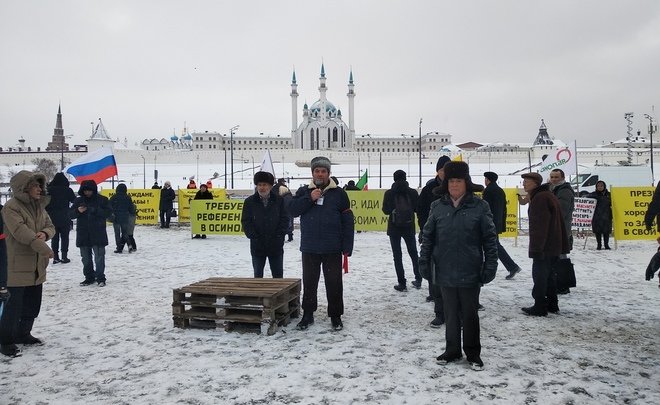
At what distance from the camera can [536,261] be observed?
5883 mm

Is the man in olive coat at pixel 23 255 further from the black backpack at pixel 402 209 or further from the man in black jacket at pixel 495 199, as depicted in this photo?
the man in black jacket at pixel 495 199

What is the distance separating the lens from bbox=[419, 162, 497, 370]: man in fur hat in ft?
13.7

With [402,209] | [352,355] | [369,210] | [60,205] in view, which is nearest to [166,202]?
[60,205]

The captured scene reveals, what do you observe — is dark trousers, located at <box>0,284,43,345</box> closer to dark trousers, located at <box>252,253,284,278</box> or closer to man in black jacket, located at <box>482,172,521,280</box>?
dark trousers, located at <box>252,253,284,278</box>

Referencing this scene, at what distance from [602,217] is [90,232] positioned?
11372 millimetres

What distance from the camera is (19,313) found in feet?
15.8

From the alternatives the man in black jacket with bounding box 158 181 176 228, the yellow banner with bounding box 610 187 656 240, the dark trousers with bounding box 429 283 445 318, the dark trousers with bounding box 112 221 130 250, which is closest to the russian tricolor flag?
the dark trousers with bounding box 112 221 130 250

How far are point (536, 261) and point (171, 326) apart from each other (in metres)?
4.48

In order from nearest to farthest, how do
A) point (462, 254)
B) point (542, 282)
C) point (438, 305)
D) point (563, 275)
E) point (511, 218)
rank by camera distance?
point (462, 254)
point (438, 305)
point (542, 282)
point (563, 275)
point (511, 218)

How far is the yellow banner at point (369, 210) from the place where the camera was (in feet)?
47.1

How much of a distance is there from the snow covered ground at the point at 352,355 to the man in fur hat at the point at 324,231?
401mm

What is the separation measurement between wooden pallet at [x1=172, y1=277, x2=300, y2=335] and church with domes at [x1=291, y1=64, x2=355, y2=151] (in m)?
111

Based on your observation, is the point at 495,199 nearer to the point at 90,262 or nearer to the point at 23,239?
the point at 23,239

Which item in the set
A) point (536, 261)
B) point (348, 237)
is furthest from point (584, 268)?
point (348, 237)
